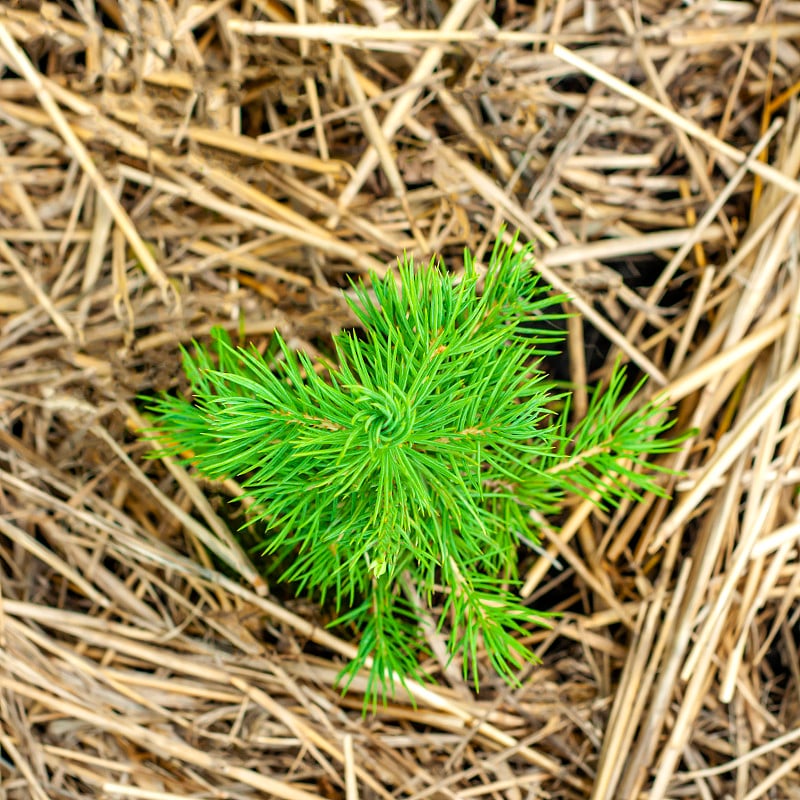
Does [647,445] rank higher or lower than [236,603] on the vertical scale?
higher

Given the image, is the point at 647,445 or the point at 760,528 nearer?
the point at 647,445

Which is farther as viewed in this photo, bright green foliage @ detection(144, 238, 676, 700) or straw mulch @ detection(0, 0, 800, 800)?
straw mulch @ detection(0, 0, 800, 800)

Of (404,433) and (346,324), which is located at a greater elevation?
(404,433)

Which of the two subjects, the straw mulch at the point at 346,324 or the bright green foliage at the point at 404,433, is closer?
the bright green foliage at the point at 404,433

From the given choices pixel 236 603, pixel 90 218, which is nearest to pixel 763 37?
pixel 90 218

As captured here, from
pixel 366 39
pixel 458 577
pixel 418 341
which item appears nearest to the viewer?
pixel 418 341

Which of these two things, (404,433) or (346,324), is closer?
(404,433)

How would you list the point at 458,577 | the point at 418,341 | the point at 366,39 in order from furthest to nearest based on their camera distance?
the point at 366,39 < the point at 458,577 < the point at 418,341

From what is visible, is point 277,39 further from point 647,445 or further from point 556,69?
point 647,445
